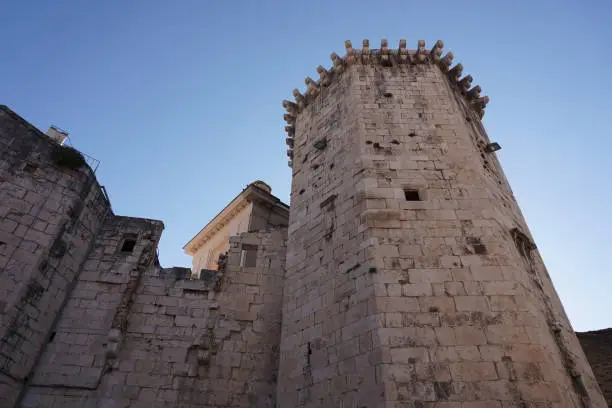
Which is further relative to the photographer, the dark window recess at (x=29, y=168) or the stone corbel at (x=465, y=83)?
the stone corbel at (x=465, y=83)

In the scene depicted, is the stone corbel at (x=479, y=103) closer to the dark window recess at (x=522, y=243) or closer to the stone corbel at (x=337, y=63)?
the stone corbel at (x=337, y=63)

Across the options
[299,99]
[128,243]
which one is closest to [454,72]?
[299,99]

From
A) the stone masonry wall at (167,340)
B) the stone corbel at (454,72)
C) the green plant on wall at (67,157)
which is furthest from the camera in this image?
the stone corbel at (454,72)

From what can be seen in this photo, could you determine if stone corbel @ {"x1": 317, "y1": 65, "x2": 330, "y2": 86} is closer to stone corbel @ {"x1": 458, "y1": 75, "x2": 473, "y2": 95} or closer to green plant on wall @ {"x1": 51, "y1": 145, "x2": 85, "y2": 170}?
stone corbel @ {"x1": 458, "y1": 75, "x2": 473, "y2": 95}

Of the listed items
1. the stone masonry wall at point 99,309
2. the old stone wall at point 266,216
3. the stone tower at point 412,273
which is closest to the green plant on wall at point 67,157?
the stone masonry wall at point 99,309

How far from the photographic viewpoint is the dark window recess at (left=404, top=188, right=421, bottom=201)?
7.80m

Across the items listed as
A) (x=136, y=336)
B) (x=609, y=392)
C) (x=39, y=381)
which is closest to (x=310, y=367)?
(x=136, y=336)

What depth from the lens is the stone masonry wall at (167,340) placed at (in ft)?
A: 25.2

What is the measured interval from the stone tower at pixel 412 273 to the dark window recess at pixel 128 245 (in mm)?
3771

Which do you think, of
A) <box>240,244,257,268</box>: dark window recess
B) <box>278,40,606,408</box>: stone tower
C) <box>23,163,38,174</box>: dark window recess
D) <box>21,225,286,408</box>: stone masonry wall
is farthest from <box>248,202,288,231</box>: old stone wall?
<box>23,163,38,174</box>: dark window recess

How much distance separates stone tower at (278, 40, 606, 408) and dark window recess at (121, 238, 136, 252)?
12.4 ft

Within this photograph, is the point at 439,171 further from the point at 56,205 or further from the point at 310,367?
the point at 56,205

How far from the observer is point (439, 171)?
8.17 m

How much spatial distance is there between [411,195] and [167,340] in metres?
5.51
